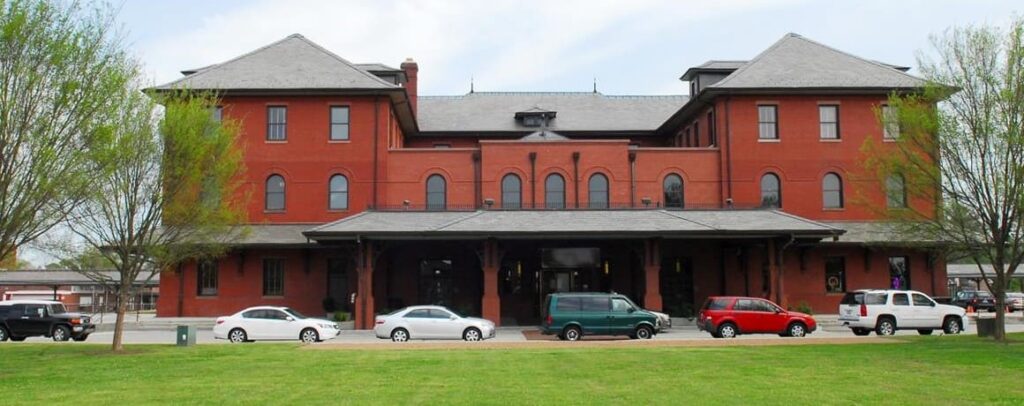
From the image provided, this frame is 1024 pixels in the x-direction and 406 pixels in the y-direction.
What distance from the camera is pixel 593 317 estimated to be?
26875mm

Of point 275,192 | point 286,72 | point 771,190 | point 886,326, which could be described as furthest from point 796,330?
point 286,72

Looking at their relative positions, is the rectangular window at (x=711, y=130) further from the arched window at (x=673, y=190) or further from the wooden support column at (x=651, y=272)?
the wooden support column at (x=651, y=272)

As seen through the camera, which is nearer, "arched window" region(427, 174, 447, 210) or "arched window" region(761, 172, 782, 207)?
"arched window" region(761, 172, 782, 207)

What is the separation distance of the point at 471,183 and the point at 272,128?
8.58 metres

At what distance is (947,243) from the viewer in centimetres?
2459

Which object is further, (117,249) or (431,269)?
(431,269)

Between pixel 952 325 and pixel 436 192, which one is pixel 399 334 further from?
pixel 952 325

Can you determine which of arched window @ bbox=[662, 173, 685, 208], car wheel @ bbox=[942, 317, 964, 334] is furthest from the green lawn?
arched window @ bbox=[662, 173, 685, 208]

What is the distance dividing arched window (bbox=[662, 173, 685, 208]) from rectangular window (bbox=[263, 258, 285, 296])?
16197mm

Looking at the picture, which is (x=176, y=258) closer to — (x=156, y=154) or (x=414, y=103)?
(x=156, y=154)

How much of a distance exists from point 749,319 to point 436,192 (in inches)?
612

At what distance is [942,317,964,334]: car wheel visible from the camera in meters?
28.7

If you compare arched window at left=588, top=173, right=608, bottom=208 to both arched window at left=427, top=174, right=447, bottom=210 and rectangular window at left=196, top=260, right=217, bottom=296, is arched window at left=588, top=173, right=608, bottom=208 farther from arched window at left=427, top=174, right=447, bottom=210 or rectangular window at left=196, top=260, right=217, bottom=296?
rectangular window at left=196, top=260, right=217, bottom=296

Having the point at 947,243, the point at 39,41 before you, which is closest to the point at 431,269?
the point at 947,243
